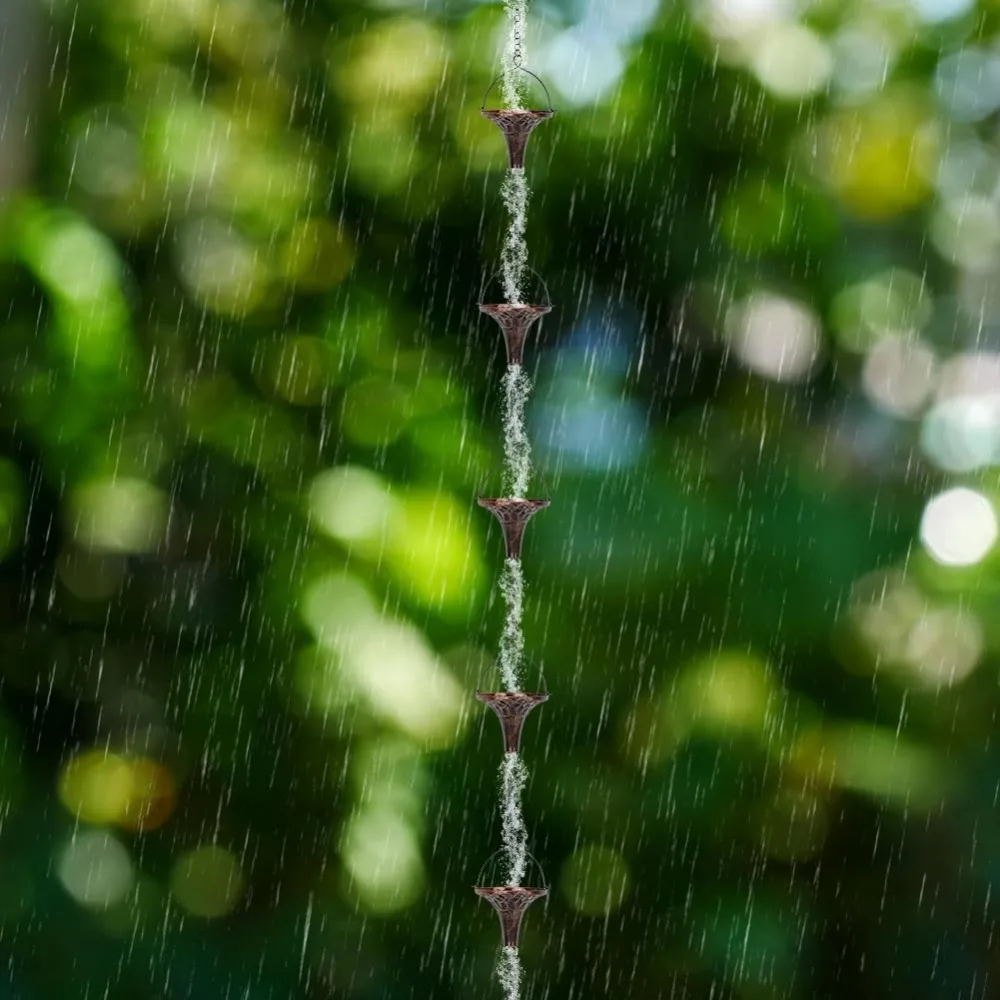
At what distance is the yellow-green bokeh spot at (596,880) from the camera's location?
1.70 m

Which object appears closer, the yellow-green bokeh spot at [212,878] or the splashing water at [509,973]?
the splashing water at [509,973]

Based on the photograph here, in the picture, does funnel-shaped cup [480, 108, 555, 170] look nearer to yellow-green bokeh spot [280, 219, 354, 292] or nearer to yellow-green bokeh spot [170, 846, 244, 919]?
yellow-green bokeh spot [280, 219, 354, 292]

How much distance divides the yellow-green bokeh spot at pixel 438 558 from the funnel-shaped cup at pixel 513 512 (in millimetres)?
313

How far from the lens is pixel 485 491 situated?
5.57 ft

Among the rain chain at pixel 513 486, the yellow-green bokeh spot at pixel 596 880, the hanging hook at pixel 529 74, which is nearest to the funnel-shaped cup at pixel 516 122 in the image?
the rain chain at pixel 513 486

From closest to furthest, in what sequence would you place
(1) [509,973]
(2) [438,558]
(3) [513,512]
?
(3) [513,512]
(1) [509,973]
(2) [438,558]

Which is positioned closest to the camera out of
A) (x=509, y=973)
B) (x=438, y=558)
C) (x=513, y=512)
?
(x=513, y=512)

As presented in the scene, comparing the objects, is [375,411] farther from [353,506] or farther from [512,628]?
[512,628]

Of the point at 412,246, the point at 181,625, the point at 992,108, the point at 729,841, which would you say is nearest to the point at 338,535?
the point at 181,625

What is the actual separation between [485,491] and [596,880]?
51 centimetres

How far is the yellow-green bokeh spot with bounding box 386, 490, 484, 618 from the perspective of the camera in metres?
1.68

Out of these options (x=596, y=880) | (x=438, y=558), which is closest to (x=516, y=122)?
(x=438, y=558)

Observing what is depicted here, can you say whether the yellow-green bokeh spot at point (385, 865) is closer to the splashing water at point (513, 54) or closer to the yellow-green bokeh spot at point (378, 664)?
the yellow-green bokeh spot at point (378, 664)

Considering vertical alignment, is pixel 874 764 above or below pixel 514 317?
below
